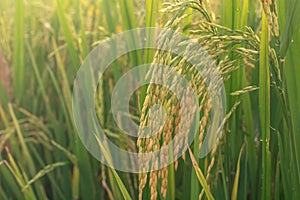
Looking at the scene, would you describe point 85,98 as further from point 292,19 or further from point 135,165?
point 292,19

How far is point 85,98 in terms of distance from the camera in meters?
1.10

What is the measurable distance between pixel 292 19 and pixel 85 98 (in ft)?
Result: 1.66

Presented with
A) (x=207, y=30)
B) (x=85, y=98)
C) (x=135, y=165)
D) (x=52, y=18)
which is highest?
(x=52, y=18)

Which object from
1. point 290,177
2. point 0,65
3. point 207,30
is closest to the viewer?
point 207,30

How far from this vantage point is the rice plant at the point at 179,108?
2.29ft

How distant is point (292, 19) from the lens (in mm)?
748

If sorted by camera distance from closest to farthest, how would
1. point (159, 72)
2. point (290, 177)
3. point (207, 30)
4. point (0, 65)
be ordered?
point (159, 72) < point (207, 30) < point (290, 177) < point (0, 65)

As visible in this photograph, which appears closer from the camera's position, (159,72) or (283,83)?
(159,72)

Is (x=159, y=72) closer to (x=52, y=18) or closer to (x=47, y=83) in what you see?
(x=47, y=83)

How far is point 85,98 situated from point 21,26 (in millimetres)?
318

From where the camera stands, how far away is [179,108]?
84cm

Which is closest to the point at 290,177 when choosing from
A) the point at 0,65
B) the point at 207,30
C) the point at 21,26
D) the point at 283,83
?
the point at 283,83

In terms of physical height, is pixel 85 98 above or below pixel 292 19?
below

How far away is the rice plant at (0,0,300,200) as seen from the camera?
0.70 meters
